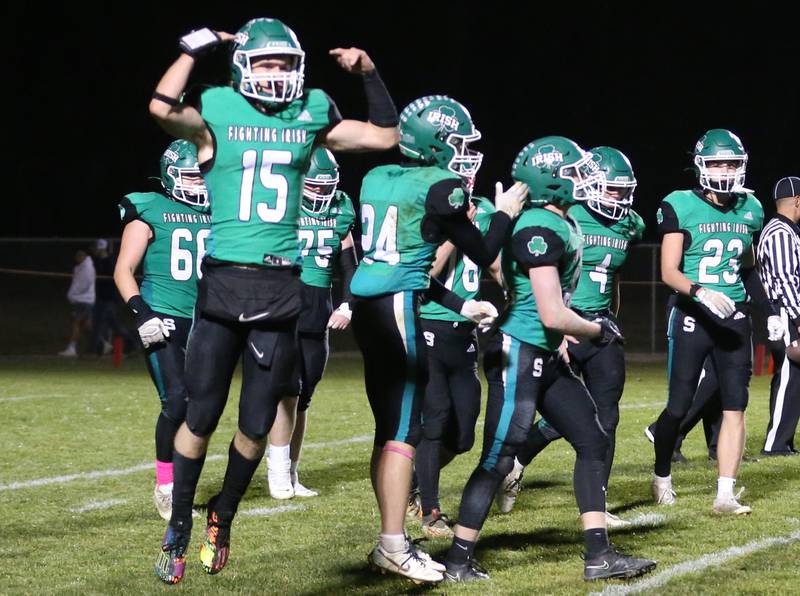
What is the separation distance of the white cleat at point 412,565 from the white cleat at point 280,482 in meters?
2.18

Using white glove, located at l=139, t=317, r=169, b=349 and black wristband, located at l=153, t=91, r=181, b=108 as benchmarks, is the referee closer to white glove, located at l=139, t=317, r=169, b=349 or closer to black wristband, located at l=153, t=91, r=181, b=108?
white glove, located at l=139, t=317, r=169, b=349

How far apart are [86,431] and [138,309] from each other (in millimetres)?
4437

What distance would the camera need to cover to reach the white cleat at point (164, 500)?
6520 millimetres

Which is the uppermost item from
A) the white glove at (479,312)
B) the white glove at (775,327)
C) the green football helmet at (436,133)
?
the green football helmet at (436,133)

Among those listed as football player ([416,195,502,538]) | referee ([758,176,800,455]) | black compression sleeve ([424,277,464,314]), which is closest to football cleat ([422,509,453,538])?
football player ([416,195,502,538])

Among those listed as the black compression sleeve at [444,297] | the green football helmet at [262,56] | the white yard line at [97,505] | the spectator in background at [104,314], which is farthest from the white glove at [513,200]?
the spectator in background at [104,314]

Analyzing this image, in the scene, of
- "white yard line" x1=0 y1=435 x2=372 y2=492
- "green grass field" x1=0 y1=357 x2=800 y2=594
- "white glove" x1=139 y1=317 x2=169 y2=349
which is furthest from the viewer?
"white yard line" x1=0 y1=435 x2=372 y2=492

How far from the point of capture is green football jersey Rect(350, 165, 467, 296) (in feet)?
16.7

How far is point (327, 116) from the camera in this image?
15.4 feet

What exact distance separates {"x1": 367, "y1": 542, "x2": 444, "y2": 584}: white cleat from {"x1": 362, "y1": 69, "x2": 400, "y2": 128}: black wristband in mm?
1591

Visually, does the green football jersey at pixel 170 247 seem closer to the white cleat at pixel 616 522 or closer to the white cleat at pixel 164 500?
the white cleat at pixel 164 500

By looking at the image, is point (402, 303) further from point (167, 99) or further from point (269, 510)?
point (269, 510)

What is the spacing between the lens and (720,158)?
6.75 meters

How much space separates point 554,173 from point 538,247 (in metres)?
0.35
